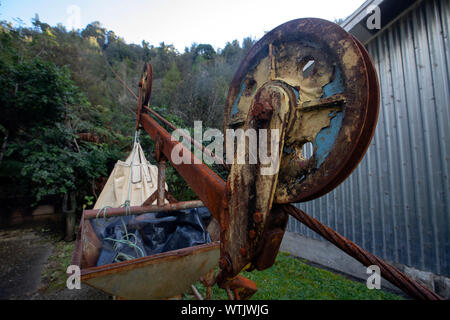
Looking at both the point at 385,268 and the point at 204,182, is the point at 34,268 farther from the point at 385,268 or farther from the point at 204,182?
the point at 385,268

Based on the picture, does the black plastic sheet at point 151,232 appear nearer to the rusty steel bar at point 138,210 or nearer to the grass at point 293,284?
the rusty steel bar at point 138,210

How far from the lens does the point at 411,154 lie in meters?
2.67

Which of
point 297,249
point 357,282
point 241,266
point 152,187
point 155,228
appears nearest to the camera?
point 241,266

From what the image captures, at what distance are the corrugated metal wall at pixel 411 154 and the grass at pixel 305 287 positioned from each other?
0.59 meters

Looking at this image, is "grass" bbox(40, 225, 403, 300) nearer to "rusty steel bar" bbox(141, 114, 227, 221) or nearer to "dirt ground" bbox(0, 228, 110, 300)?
"dirt ground" bbox(0, 228, 110, 300)

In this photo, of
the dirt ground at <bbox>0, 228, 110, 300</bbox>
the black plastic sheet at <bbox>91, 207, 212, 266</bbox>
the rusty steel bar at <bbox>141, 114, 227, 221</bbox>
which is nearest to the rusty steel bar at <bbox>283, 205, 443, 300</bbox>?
the rusty steel bar at <bbox>141, 114, 227, 221</bbox>

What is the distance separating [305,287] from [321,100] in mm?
3271

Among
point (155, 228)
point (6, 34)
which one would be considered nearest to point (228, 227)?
point (155, 228)

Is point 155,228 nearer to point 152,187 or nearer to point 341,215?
point 152,187

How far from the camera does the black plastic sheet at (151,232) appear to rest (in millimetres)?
2184

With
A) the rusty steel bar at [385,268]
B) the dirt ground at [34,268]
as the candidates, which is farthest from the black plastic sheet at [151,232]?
the rusty steel bar at [385,268]

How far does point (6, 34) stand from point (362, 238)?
8.89 metres

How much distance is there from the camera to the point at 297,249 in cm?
427

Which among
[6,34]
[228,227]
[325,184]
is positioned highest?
[6,34]
